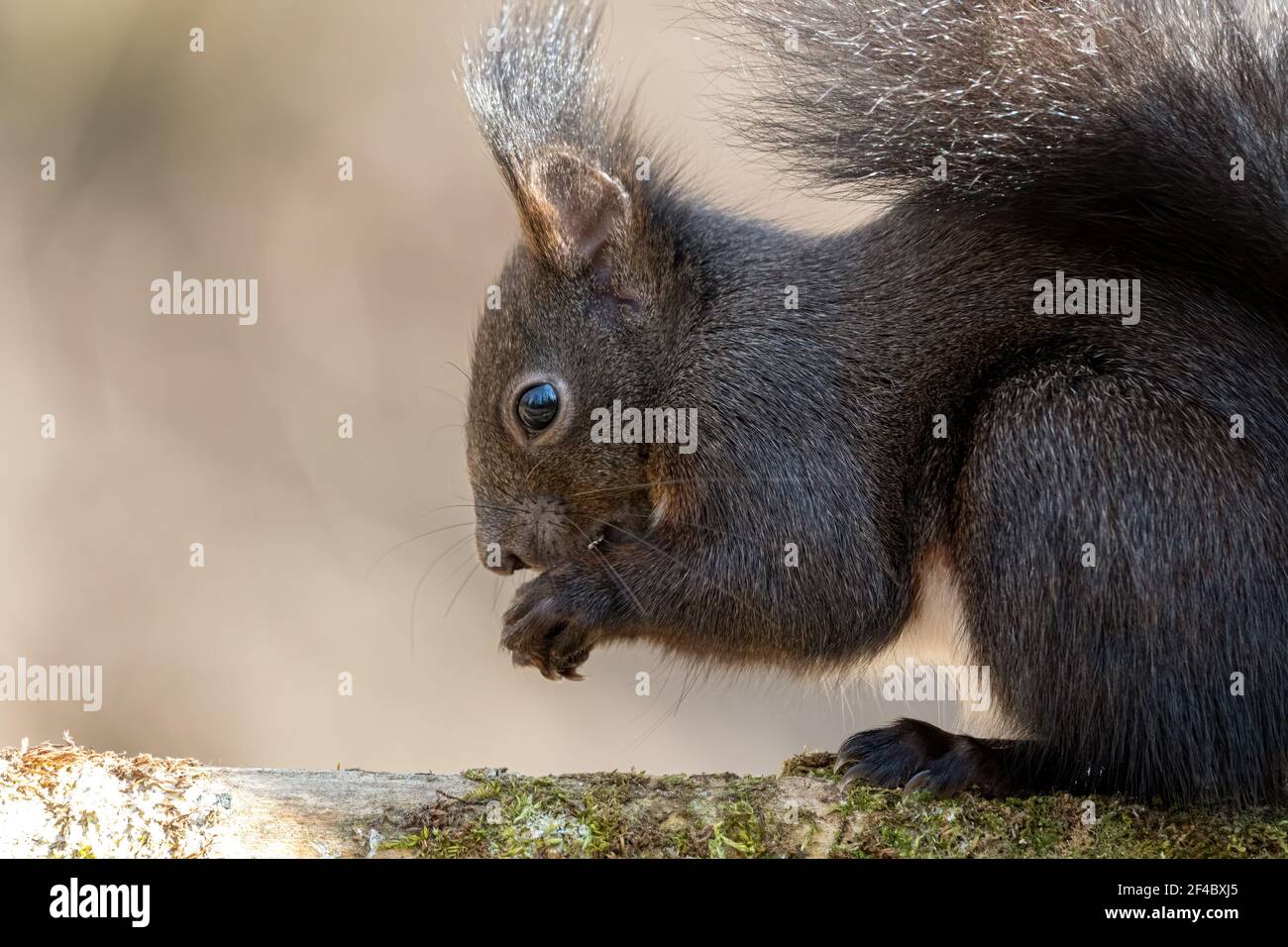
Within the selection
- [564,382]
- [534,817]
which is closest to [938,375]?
[564,382]

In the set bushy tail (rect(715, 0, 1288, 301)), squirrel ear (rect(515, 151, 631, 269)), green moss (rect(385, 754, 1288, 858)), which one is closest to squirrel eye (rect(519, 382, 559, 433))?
squirrel ear (rect(515, 151, 631, 269))

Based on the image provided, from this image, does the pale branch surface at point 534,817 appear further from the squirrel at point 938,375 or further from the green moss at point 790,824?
the squirrel at point 938,375

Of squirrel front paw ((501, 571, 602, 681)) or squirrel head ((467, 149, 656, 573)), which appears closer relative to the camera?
squirrel front paw ((501, 571, 602, 681))

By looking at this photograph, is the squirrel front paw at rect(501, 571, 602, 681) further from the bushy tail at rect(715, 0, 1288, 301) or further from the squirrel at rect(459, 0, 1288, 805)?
the bushy tail at rect(715, 0, 1288, 301)

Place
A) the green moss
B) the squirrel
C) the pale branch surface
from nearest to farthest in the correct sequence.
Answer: the pale branch surface
the green moss
the squirrel

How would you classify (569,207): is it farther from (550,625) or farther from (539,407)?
(550,625)

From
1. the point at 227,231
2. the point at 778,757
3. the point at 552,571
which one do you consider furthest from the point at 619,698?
the point at 552,571
